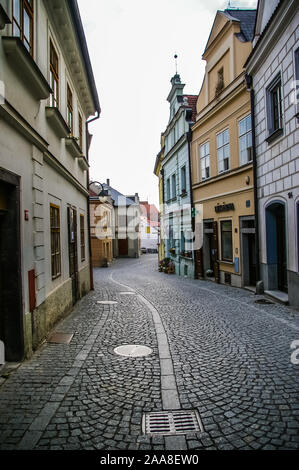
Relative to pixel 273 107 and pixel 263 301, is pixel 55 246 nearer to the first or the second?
pixel 263 301

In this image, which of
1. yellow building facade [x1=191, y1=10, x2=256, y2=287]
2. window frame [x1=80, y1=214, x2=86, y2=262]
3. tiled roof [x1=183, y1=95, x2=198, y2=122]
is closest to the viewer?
window frame [x1=80, y1=214, x2=86, y2=262]

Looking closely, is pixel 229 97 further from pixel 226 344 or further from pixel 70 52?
pixel 226 344

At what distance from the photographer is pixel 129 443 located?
123 inches

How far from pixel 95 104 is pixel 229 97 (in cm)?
541

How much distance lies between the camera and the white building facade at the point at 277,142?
847 centimetres

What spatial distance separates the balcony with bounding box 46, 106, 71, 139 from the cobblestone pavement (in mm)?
4584

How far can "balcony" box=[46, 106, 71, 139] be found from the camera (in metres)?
6.97

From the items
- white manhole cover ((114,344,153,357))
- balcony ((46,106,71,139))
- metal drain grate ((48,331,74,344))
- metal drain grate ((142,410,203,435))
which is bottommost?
white manhole cover ((114,344,153,357))

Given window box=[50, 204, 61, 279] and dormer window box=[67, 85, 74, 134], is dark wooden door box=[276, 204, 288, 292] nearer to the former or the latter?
window box=[50, 204, 61, 279]

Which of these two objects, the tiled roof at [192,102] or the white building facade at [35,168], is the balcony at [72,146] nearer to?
the white building facade at [35,168]

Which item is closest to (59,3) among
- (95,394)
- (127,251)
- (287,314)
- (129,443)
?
(95,394)

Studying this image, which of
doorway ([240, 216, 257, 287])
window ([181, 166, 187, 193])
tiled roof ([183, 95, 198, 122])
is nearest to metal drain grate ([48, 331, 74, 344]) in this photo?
doorway ([240, 216, 257, 287])

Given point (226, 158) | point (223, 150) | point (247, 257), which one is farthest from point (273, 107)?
point (247, 257)

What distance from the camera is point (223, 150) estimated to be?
1459 cm
